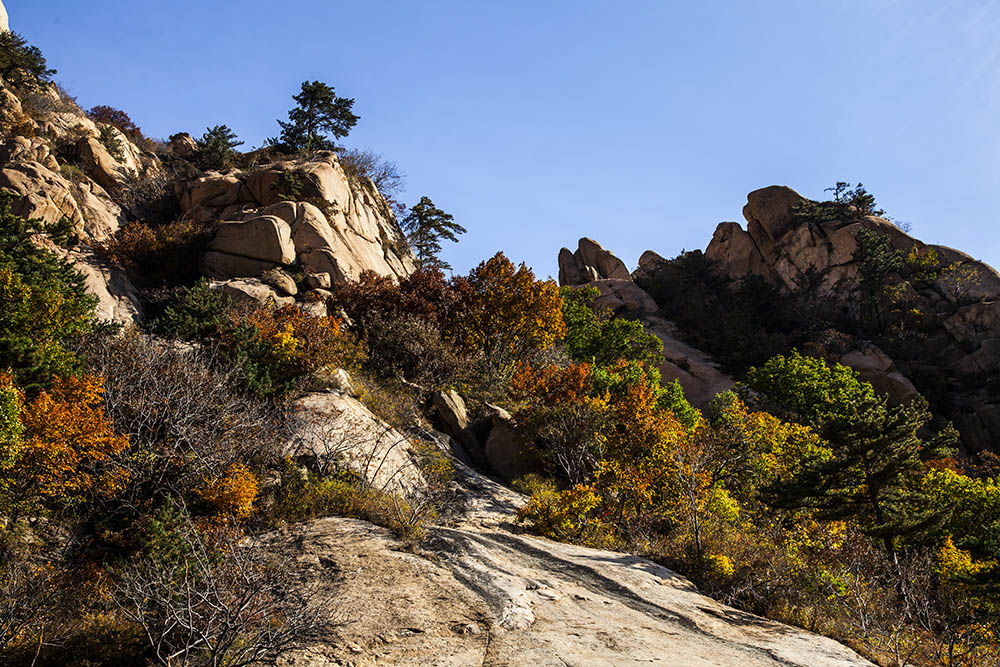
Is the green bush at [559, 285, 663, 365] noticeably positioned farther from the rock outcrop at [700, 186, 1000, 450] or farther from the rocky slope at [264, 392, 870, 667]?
the rocky slope at [264, 392, 870, 667]

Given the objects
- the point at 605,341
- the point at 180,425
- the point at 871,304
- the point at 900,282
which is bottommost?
the point at 180,425

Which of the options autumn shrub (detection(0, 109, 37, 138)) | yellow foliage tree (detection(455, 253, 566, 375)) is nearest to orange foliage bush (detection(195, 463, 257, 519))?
yellow foliage tree (detection(455, 253, 566, 375))

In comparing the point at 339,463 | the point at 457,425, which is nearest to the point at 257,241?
the point at 457,425

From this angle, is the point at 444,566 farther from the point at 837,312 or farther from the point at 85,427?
the point at 837,312

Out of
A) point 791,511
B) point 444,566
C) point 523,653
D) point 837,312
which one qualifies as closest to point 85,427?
point 444,566

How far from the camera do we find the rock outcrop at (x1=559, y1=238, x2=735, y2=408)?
46531 mm

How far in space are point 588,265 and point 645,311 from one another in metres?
16.5

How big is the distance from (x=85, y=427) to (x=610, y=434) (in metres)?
15.3

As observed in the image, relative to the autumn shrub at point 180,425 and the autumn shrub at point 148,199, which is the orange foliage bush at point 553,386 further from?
the autumn shrub at point 148,199

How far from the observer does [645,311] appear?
199 ft

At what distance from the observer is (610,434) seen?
19.1 m

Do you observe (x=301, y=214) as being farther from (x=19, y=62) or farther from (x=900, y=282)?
(x=900, y=282)

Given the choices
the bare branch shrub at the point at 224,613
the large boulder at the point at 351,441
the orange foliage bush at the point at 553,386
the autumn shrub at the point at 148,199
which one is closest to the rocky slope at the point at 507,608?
the bare branch shrub at the point at 224,613

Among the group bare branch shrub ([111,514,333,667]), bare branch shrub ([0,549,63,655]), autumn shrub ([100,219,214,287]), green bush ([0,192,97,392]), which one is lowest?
bare branch shrub ([0,549,63,655])
